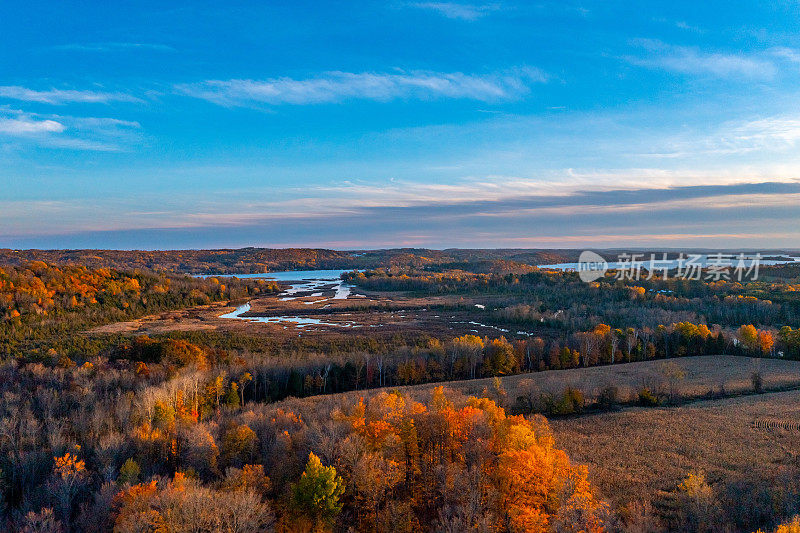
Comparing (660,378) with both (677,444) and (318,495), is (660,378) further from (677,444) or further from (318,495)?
(318,495)

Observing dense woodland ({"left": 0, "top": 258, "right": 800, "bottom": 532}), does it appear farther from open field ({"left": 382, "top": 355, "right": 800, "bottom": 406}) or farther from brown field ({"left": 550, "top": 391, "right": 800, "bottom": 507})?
brown field ({"left": 550, "top": 391, "right": 800, "bottom": 507})

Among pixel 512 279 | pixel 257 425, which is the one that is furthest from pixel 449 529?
pixel 512 279

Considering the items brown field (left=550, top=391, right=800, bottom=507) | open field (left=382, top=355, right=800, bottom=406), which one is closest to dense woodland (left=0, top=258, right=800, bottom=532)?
open field (left=382, top=355, right=800, bottom=406)

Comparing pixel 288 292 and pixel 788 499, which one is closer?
pixel 788 499

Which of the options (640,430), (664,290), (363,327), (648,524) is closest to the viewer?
(648,524)

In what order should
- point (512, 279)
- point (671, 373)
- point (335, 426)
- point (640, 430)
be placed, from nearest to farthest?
point (335, 426) → point (640, 430) → point (671, 373) → point (512, 279)

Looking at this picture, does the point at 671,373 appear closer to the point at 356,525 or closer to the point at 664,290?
the point at 356,525

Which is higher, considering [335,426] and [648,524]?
[335,426]

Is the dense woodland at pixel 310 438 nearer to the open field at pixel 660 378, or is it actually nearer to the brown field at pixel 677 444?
the open field at pixel 660 378

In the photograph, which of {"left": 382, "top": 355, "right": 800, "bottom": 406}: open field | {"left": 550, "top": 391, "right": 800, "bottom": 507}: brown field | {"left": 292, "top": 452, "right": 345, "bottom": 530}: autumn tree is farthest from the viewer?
{"left": 382, "top": 355, "right": 800, "bottom": 406}: open field
